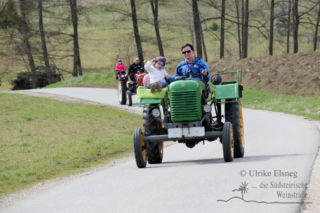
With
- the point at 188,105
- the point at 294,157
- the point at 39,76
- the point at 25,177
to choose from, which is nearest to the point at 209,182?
the point at 188,105

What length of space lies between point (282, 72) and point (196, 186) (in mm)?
25297

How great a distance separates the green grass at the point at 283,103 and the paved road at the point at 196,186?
9878 mm

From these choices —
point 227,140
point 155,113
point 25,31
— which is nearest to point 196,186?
point 227,140

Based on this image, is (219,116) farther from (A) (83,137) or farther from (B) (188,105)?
(A) (83,137)

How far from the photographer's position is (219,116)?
10.1m

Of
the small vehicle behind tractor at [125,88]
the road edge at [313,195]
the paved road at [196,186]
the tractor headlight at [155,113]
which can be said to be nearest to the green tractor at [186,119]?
the tractor headlight at [155,113]

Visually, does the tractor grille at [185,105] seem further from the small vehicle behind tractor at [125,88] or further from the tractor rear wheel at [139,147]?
the small vehicle behind tractor at [125,88]

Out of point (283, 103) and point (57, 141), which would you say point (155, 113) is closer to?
point (57, 141)

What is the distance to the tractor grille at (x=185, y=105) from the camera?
354 inches

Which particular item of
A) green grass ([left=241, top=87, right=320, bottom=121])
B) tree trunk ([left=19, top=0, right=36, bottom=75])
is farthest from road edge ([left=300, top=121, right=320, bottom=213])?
tree trunk ([left=19, top=0, right=36, bottom=75])

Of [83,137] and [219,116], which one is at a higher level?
[219,116]

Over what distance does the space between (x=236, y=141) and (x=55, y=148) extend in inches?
221

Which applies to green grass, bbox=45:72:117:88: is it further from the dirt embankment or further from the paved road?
the paved road

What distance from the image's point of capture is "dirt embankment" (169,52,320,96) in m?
28.2
